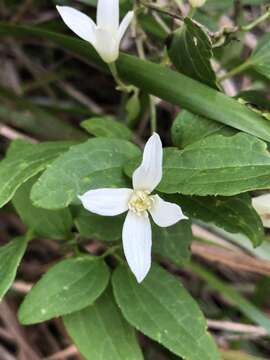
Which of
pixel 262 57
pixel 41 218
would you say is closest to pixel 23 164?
pixel 41 218

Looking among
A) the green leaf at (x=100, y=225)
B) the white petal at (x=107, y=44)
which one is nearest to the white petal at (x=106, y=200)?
the green leaf at (x=100, y=225)

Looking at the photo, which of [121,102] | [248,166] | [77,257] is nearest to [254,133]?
[248,166]

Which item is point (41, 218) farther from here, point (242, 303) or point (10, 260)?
point (242, 303)

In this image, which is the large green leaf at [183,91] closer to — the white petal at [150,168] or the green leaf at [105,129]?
the green leaf at [105,129]

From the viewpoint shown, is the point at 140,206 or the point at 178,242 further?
the point at 178,242

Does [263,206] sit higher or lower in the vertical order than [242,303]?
higher

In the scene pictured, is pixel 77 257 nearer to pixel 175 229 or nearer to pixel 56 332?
pixel 175 229
